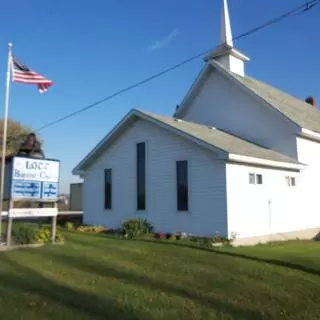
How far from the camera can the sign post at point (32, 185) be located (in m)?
15.0

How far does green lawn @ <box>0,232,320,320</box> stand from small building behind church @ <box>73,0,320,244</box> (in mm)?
3703

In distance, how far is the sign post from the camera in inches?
589

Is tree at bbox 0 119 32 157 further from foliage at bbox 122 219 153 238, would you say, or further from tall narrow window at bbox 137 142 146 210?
foliage at bbox 122 219 153 238

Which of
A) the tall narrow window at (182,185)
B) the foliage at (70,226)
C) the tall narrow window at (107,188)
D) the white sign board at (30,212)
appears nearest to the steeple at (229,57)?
the tall narrow window at (107,188)

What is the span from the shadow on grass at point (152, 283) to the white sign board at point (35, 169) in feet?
10.4

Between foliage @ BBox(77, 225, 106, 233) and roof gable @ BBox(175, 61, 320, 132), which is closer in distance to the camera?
foliage @ BBox(77, 225, 106, 233)

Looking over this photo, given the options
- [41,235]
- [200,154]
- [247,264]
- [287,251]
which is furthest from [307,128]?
[41,235]

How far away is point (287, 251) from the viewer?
1572cm

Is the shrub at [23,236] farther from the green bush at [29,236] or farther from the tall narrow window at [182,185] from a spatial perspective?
the tall narrow window at [182,185]

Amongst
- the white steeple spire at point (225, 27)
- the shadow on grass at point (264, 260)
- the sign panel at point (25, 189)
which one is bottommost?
the shadow on grass at point (264, 260)

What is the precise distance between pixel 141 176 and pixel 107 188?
252 cm

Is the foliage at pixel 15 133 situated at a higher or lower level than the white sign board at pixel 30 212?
higher

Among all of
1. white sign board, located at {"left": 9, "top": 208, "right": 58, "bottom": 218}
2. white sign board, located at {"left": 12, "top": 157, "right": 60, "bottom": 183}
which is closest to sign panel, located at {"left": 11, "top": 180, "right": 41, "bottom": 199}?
white sign board, located at {"left": 12, "top": 157, "right": 60, "bottom": 183}

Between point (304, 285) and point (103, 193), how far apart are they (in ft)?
47.0
